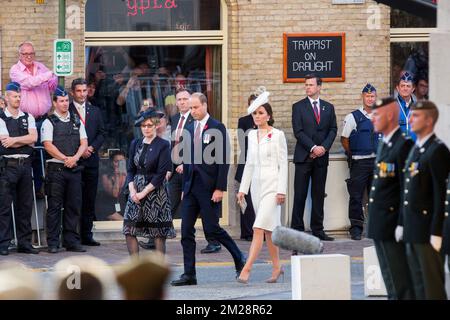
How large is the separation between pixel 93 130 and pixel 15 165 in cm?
148

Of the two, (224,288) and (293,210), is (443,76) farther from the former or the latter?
(293,210)

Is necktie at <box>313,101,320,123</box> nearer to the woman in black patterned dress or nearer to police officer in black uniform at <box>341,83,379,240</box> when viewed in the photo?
police officer in black uniform at <box>341,83,379,240</box>

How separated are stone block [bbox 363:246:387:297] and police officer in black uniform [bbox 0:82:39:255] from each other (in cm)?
536

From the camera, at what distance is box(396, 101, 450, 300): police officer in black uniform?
791 centimetres

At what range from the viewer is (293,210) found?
15.9 m

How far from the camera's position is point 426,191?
7980 mm

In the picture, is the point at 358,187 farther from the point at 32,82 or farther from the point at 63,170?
the point at 32,82

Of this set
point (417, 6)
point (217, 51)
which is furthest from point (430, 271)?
point (217, 51)

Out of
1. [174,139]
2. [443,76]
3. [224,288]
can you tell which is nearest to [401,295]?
[443,76]

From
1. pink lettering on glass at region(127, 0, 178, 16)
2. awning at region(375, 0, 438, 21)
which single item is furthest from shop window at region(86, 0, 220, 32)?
awning at region(375, 0, 438, 21)

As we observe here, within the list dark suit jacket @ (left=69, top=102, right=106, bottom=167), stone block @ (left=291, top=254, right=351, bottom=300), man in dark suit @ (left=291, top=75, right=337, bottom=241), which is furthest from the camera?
man in dark suit @ (left=291, top=75, right=337, bottom=241)

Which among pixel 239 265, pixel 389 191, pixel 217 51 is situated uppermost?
pixel 217 51

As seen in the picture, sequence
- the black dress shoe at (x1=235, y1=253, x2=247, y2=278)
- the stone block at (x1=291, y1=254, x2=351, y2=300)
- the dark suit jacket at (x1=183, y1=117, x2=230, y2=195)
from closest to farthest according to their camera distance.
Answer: the stone block at (x1=291, y1=254, x2=351, y2=300), the dark suit jacket at (x1=183, y1=117, x2=230, y2=195), the black dress shoe at (x1=235, y1=253, x2=247, y2=278)

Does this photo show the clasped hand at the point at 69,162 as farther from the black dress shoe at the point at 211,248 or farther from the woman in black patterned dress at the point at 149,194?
the woman in black patterned dress at the point at 149,194
